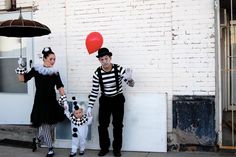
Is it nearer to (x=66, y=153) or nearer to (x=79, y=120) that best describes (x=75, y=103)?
(x=79, y=120)

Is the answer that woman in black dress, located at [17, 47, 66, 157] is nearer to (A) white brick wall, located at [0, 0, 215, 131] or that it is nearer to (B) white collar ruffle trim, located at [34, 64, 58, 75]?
(B) white collar ruffle trim, located at [34, 64, 58, 75]

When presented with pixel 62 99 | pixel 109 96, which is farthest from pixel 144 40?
pixel 62 99

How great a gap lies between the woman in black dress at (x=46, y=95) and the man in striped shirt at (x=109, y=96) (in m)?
0.62

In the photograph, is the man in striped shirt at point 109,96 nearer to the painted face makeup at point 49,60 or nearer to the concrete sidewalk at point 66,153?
the concrete sidewalk at point 66,153

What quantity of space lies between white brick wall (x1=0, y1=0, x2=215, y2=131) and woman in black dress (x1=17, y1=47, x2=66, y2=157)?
2.56 feet

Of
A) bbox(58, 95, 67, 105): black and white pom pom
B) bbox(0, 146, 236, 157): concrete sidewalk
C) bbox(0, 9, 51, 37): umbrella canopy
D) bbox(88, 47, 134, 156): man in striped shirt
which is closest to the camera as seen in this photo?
bbox(0, 9, 51, 37): umbrella canopy

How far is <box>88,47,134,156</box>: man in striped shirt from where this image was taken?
6270mm

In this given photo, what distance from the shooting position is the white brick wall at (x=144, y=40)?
649 centimetres

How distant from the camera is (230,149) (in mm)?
6449

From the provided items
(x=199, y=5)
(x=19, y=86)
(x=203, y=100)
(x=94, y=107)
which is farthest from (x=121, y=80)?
(x=19, y=86)

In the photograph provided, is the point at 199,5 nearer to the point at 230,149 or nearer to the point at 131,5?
the point at 131,5

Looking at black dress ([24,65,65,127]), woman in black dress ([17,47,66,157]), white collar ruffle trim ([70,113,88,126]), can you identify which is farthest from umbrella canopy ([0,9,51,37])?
white collar ruffle trim ([70,113,88,126])

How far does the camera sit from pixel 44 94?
6.50 meters

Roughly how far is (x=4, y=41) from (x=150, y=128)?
11.9 ft
